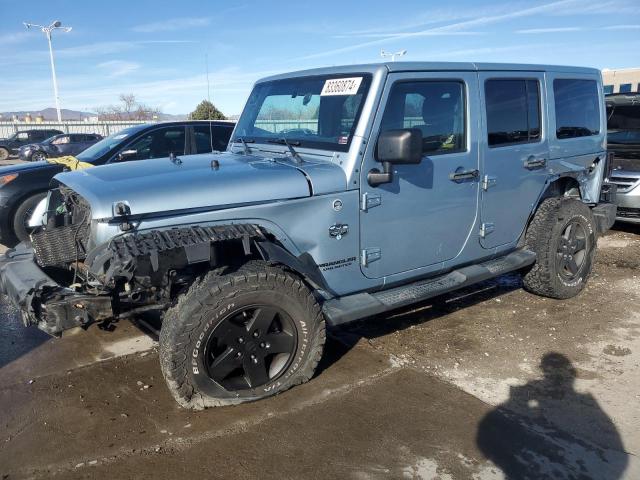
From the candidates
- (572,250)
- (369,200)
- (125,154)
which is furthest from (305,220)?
(125,154)

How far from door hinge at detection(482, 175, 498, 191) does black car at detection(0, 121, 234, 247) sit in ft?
10.9

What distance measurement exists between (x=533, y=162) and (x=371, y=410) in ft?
8.78

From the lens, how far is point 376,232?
362cm

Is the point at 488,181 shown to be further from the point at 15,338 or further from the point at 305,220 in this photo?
the point at 15,338

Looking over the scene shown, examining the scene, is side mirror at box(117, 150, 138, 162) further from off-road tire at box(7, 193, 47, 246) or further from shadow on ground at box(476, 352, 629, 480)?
shadow on ground at box(476, 352, 629, 480)

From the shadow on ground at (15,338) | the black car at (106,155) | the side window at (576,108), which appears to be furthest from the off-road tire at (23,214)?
the side window at (576,108)

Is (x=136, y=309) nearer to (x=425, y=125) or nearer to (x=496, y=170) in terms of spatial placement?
(x=425, y=125)

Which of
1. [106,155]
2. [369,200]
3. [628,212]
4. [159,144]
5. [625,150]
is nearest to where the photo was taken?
[369,200]

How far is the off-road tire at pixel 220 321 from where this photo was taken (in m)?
2.91

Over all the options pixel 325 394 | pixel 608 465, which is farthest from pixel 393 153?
pixel 608 465

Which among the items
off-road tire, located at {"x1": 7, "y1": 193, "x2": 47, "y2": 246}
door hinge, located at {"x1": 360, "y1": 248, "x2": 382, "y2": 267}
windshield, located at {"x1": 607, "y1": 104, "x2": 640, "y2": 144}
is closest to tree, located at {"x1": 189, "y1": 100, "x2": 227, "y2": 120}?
off-road tire, located at {"x1": 7, "y1": 193, "x2": 47, "y2": 246}

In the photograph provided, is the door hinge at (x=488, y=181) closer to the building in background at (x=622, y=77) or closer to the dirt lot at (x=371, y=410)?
the dirt lot at (x=371, y=410)

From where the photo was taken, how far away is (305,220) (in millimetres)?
3309

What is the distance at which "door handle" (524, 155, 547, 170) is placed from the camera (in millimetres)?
4516
